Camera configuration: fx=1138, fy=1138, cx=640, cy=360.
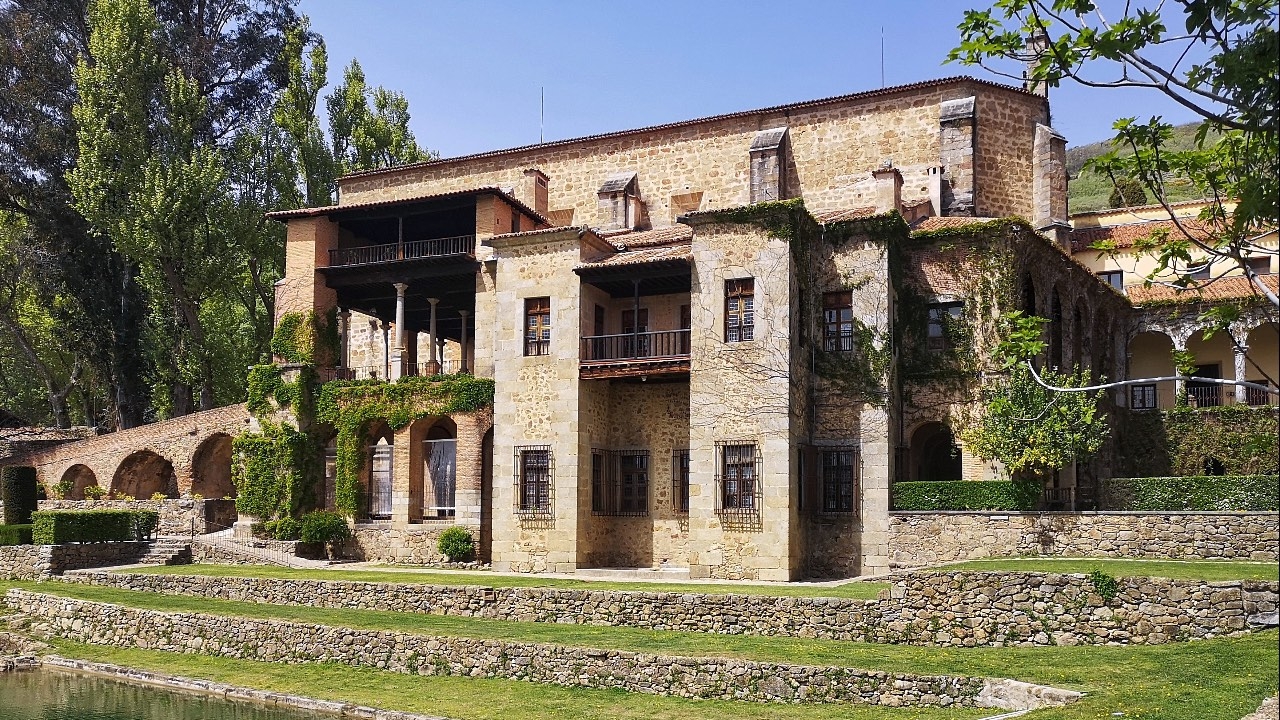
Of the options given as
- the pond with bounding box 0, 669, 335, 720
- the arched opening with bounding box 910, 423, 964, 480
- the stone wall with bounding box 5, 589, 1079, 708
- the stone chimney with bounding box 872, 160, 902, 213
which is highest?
the stone chimney with bounding box 872, 160, 902, 213

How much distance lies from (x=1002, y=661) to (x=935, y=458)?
14.2m

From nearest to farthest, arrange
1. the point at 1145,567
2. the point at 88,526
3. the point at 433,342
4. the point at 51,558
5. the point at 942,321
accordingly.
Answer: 1. the point at 1145,567
2. the point at 942,321
3. the point at 51,558
4. the point at 88,526
5. the point at 433,342

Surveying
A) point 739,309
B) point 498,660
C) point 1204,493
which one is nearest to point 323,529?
point 739,309

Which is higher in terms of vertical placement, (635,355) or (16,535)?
(635,355)

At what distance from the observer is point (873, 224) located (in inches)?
1044

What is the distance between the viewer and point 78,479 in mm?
40844

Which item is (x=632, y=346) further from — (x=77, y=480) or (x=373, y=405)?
(x=77, y=480)

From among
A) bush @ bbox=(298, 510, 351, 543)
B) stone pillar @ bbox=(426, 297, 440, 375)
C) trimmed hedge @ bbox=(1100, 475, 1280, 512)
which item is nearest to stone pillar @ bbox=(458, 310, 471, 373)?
stone pillar @ bbox=(426, 297, 440, 375)

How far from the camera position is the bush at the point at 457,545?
2983 centimetres

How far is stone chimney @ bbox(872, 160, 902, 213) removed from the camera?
2980cm

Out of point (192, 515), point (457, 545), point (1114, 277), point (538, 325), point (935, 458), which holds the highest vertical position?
point (1114, 277)

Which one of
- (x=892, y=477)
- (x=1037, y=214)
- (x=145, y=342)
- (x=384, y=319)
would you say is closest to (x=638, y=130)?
(x=384, y=319)

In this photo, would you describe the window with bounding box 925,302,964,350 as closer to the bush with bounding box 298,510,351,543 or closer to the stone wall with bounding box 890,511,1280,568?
the stone wall with bounding box 890,511,1280,568

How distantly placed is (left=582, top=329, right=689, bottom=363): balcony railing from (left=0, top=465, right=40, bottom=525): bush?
53.8ft
